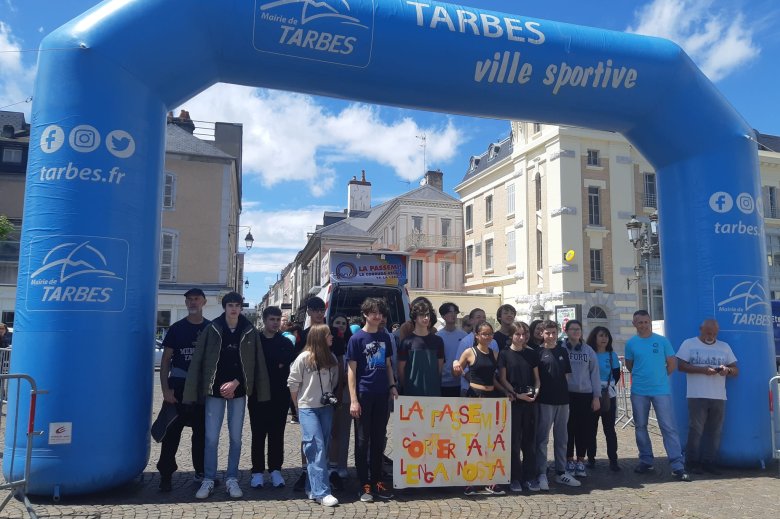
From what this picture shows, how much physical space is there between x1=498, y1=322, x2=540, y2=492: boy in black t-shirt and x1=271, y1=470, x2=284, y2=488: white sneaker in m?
2.35

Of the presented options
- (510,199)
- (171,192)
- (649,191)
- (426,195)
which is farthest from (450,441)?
(426,195)

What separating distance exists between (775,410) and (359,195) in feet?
175

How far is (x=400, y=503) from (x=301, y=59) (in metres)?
4.57

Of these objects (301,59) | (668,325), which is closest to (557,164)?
(668,325)

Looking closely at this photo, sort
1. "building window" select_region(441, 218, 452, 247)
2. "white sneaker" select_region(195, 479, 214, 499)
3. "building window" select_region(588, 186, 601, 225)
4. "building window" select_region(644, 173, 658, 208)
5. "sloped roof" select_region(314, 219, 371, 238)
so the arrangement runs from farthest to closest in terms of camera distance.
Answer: "sloped roof" select_region(314, 219, 371, 238), "building window" select_region(441, 218, 452, 247), "building window" select_region(644, 173, 658, 208), "building window" select_region(588, 186, 601, 225), "white sneaker" select_region(195, 479, 214, 499)

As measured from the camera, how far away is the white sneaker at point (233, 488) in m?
5.80

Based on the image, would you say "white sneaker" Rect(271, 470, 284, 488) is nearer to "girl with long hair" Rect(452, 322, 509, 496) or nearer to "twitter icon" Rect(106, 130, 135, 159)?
"girl with long hair" Rect(452, 322, 509, 496)

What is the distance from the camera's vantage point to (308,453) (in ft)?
19.1

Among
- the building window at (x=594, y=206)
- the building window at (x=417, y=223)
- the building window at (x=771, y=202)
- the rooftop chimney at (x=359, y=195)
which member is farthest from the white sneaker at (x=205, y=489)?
the rooftop chimney at (x=359, y=195)

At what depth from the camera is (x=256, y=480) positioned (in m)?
6.16

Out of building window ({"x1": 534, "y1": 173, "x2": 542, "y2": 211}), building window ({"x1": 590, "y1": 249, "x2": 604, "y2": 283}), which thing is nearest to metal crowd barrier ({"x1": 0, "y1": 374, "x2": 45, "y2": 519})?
building window ({"x1": 590, "y1": 249, "x2": 604, "y2": 283})

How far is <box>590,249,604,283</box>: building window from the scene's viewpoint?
99.1 ft

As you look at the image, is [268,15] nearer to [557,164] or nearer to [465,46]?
[465,46]

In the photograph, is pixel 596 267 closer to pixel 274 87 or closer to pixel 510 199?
pixel 510 199
